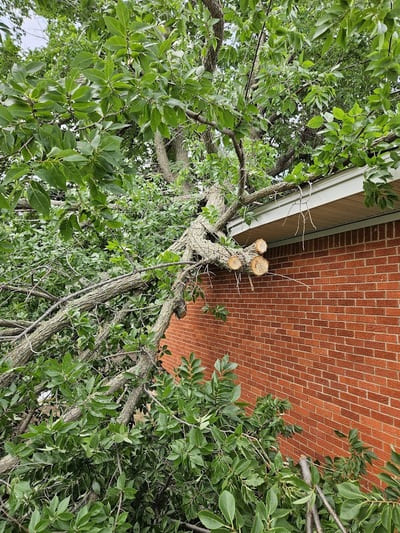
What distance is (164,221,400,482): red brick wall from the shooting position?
2988 millimetres

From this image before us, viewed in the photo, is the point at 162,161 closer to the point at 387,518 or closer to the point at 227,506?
the point at 227,506

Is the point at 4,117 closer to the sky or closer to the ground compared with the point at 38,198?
closer to the sky

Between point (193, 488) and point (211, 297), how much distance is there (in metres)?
4.39

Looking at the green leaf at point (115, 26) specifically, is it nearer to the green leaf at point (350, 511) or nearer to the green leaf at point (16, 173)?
the green leaf at point (16, 173)

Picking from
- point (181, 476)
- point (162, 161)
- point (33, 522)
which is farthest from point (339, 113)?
point (162, 161)

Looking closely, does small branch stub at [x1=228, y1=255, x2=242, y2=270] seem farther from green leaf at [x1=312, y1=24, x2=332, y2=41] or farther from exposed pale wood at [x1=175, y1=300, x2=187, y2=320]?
green leaf at [x1=312, y1=24, x2=332, y2=41]

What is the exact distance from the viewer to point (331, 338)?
3598 millimetres

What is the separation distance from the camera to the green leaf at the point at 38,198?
1330 mm

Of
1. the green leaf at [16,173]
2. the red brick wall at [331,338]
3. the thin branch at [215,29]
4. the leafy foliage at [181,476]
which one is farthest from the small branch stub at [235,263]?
the green leaf at [16,173]

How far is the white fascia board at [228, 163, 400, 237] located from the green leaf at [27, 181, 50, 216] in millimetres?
2056

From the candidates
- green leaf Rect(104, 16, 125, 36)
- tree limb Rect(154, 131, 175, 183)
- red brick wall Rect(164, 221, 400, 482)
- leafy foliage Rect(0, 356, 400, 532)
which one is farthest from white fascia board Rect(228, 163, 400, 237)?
tree limb Rect(154, 131, 175, 183)

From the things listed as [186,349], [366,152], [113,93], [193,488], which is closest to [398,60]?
[366,152]

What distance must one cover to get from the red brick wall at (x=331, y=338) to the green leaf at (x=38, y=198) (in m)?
2.13

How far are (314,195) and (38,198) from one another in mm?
2210
